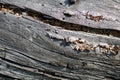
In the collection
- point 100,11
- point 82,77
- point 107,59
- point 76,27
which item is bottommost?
point 82,77

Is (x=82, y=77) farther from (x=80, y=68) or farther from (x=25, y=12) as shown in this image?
(x=25, y=12)

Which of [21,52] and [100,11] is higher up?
[100,11]

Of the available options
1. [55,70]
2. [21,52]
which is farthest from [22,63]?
[55,70]
